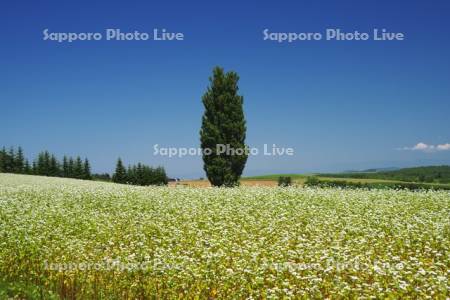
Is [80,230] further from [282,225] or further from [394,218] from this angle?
[394,218]

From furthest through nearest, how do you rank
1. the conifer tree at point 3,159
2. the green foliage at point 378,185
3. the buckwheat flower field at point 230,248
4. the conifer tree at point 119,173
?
the conifer tree at point 3,159 < the conifer tree at point 119,173 < the green foliage at point 378,185 < the buckwheat flower field at point 230,248

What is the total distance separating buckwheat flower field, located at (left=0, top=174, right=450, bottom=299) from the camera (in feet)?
37.0

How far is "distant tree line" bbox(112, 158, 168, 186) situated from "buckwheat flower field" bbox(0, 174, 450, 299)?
61.2 meters

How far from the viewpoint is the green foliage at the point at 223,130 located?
4447 centimetres

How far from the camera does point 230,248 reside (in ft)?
46.4

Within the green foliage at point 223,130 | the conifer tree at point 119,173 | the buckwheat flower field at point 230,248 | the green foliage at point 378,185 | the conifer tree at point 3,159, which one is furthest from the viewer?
the conifer tree at point 3,159

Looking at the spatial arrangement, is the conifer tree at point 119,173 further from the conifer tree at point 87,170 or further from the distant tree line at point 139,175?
the conifer tree at point 87,170

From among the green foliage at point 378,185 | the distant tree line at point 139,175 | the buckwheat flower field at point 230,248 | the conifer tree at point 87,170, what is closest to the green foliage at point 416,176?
the green foliage at point 378,185

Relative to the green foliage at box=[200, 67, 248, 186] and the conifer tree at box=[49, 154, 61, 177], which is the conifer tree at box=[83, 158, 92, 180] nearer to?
the conifer tree at box=[49, 154, 61, 177]

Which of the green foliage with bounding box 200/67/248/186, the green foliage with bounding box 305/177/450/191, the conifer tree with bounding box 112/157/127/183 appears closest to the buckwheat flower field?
the green foliage with bounding box 305/177/450/191

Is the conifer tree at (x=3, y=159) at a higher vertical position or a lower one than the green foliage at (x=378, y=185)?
higher

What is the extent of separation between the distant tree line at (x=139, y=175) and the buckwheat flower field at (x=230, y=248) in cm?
6119

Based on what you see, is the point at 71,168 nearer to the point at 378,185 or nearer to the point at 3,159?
the point at 3,159

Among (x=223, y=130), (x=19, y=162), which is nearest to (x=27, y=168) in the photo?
(x=19, y=162)
